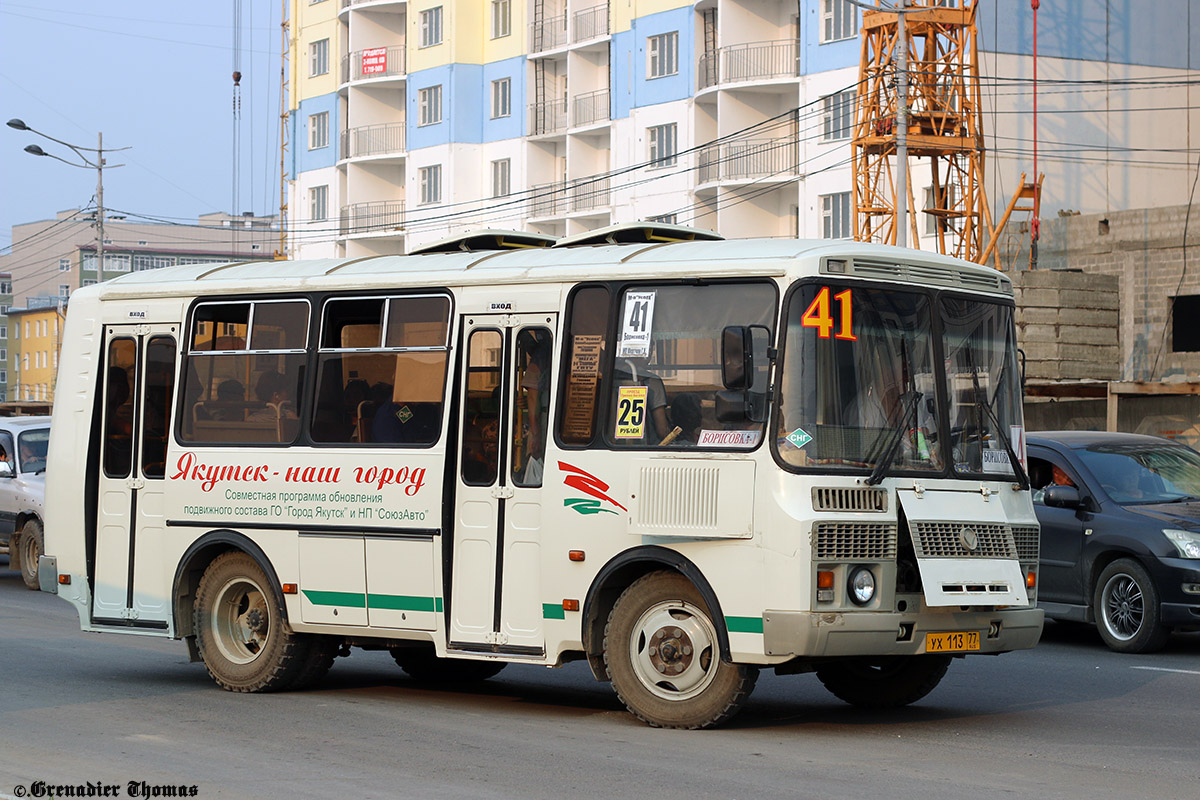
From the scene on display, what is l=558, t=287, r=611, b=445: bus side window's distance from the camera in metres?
10.5

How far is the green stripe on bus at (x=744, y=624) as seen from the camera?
9.55 metres

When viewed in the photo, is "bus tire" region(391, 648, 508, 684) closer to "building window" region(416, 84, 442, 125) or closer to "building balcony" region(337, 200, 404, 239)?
"building window" region(416, 84, 442, 125)

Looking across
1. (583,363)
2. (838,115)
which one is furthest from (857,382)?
(838,115)

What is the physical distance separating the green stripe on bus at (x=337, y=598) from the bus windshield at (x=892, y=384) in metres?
3.35

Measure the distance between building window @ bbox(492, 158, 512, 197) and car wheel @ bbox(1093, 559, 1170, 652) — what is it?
55396 millimetres

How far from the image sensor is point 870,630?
9.59 meters

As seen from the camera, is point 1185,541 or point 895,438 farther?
point 1185,541

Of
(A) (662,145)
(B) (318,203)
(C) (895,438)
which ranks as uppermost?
(A) (662,145)

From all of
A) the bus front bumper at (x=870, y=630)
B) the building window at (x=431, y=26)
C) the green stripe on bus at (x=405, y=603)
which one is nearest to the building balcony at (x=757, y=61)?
the building window at (x=431, y=26)

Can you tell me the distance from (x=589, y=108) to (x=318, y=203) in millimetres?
16794

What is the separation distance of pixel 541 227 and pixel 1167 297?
115 ft

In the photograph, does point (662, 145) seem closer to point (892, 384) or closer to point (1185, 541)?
point (1185, 541)

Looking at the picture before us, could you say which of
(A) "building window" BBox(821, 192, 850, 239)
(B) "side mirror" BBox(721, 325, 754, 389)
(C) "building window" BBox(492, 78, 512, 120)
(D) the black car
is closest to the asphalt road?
(D) the black car

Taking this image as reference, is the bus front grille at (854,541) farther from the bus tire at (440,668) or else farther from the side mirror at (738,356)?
the bus tire at (440,668)
